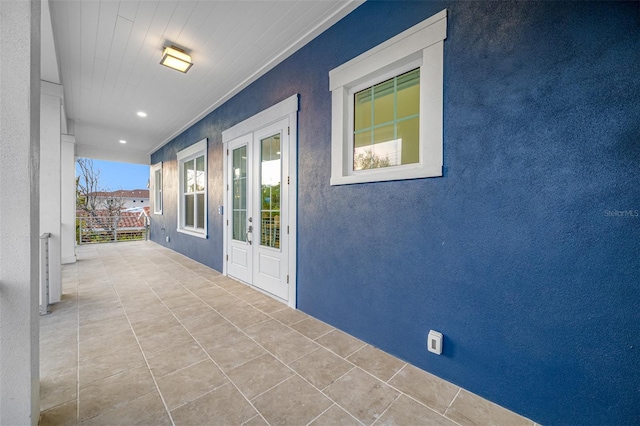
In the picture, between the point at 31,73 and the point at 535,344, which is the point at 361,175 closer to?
the point at 535,344

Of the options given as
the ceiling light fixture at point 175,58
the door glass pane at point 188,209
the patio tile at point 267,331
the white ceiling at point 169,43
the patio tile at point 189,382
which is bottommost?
the patio tile at point 189,382

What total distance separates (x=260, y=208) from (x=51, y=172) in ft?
8.57

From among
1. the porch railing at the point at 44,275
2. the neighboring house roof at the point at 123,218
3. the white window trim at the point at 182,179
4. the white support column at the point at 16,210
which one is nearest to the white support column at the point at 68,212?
the white window trim at the point at 182,179

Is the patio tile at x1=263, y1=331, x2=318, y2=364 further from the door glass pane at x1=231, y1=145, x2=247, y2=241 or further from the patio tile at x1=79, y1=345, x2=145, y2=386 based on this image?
the door glass pane at x1=231, y1=145, x2=247, y2=241

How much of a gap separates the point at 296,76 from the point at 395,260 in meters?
2.25

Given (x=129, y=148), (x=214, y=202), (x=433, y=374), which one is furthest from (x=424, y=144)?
(x=129, y=148)

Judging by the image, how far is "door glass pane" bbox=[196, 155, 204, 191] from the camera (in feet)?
17.3

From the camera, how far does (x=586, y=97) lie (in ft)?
4.12

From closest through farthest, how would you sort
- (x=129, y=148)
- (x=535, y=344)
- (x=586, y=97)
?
(x=586, y=97)
(x=535, y=344)
(x=129, y=148)

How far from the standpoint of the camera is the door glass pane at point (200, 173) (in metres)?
5.26

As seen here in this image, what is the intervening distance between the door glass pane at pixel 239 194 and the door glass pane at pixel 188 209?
2.27 m

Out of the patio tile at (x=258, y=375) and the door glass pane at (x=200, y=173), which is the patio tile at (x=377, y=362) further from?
the door glass pane at (x=200, y=173)

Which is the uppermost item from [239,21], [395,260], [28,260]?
[239,21]

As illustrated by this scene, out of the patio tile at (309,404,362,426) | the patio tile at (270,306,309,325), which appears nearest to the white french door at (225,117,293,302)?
the patio tile at (270,306,309,325)
